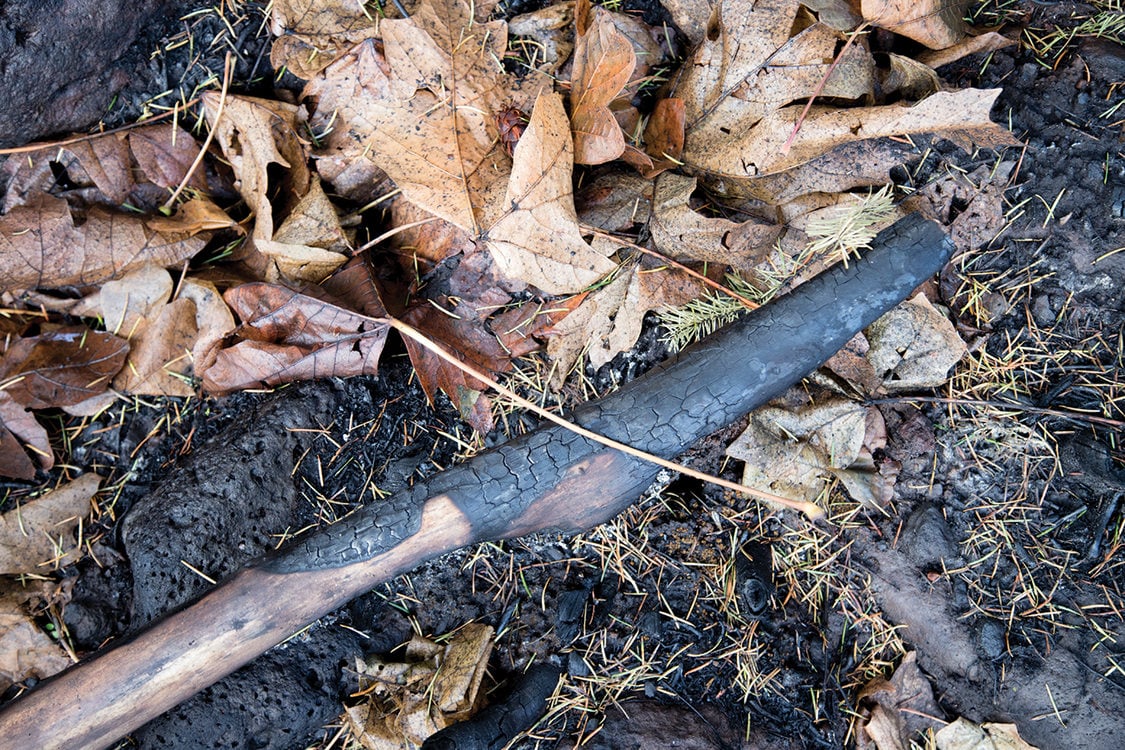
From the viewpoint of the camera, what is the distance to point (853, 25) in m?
2.12

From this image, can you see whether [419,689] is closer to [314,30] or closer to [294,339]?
[294,339]

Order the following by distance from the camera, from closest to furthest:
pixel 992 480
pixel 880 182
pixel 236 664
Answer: pixel 236 664, pixel 880 182, pixel 992 480

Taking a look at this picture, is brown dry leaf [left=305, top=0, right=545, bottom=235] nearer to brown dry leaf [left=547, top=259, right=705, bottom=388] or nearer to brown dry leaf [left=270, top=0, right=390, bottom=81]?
brown dry leaf [left=270, top=0, right=390, bottom=81]

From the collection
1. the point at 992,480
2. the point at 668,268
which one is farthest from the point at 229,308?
the point at 992,480

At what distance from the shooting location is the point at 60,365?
2457 mm

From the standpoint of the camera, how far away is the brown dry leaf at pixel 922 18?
209 centimetres

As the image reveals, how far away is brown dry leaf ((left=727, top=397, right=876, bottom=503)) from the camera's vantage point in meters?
2.37

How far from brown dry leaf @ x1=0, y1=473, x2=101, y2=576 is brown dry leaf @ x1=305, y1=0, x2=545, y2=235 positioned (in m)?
1.61

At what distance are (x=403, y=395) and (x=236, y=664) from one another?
0.99m

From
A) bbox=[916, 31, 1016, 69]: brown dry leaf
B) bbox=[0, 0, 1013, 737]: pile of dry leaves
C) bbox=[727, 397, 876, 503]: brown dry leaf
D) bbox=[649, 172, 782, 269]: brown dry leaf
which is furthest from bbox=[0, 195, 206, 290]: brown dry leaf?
bbox=[916, 31, 1016, 69]: brown dry leaf

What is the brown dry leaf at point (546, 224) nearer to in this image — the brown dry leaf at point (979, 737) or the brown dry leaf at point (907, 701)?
the brown dry leaf at point (907, 701)

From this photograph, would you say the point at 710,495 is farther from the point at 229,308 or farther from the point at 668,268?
the point at 229,308

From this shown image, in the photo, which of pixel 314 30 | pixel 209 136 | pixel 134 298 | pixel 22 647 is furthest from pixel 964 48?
pixel 22 647

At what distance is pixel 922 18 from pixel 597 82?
101cm
